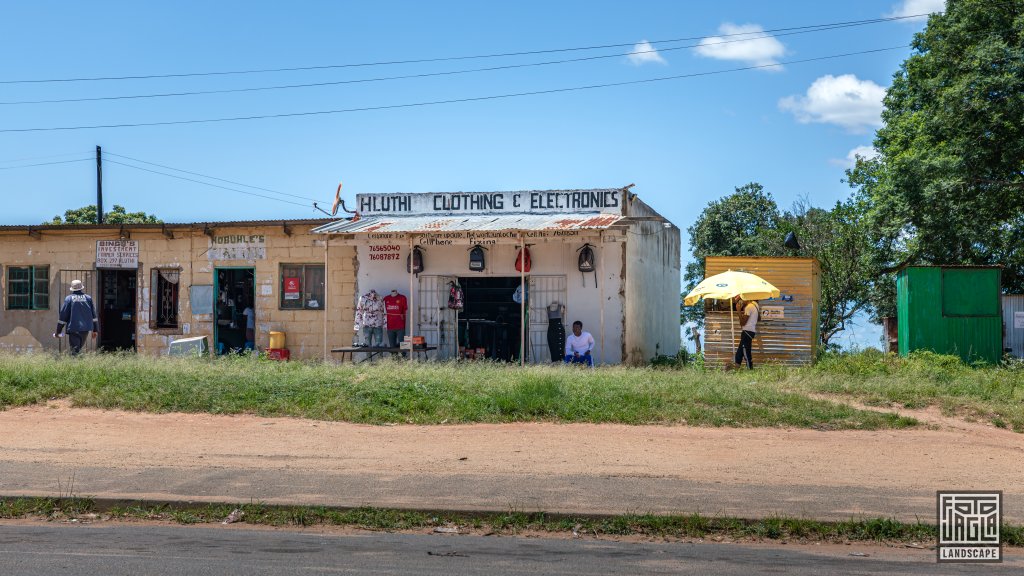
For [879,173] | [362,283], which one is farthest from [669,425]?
[879,173]

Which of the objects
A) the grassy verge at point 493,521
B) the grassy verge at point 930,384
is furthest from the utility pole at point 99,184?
the grassy verge at point 493,521

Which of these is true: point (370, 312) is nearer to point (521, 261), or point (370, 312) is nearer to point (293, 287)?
point (293, 287)

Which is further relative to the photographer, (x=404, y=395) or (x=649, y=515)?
Answer: (x=404, y=395)

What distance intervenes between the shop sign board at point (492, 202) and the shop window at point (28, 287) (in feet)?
27.2

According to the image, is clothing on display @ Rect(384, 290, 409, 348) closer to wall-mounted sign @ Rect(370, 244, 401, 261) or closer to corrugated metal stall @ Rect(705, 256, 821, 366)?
wall-mounted sign @ Rect(370, 244, 401, 261)

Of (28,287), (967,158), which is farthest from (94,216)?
(967,158)

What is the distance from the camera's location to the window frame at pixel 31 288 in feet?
76.5

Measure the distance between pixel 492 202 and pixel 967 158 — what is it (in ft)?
37.4

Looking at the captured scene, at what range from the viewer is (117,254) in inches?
904

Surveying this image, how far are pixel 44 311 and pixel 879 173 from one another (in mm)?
23780

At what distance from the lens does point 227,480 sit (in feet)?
29.1

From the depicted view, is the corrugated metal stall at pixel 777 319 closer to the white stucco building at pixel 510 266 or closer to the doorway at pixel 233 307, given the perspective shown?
the white stucco building at pixel 510 266

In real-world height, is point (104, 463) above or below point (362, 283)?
below

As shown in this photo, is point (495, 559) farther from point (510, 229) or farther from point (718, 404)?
point (510, 229)
